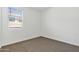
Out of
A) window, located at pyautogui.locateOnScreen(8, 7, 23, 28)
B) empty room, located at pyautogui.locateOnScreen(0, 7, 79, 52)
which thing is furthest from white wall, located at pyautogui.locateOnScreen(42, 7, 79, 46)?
window, located at pyautogui.locateOnScreen(8, 7, 23, 28)

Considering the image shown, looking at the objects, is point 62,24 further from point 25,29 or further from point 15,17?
point 15,17

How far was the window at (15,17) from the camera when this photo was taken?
128 cm

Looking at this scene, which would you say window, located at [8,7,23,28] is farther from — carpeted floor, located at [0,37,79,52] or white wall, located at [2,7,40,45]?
carpeted floor, located at [0,37,79,52]

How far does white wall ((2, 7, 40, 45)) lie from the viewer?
127 cm

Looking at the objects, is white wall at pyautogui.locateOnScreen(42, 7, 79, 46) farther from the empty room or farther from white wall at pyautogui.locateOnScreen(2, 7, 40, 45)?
white wall at pyautogui.locateOnScreen(2, 7, 40, 45)

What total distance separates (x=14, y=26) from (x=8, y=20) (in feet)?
0.33

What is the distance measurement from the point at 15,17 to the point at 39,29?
34 centimetres

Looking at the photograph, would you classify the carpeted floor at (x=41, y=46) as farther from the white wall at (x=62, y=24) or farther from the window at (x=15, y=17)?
the window at (x=15, y=17)

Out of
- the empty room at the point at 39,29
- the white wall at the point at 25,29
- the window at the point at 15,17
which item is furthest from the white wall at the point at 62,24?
the window at the point at 15,17

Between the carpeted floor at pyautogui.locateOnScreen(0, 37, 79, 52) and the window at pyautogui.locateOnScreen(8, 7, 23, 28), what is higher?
the window at pyautogui.locateOnScreen(8, 7, 23, 28)

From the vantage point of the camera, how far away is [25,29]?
1366mm

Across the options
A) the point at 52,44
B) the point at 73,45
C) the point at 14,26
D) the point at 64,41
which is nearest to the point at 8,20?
the point at 14,26
